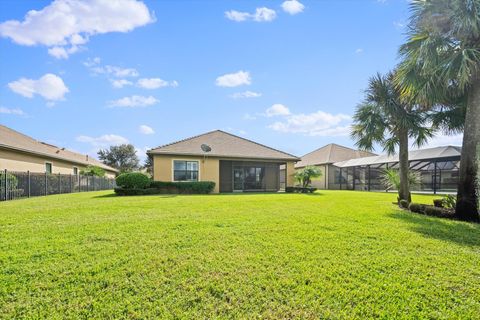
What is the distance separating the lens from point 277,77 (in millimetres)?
15984

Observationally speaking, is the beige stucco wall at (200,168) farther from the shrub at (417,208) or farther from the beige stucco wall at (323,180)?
the shrub at (417,208)

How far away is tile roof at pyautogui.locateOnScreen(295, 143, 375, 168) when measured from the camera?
31.0 meters

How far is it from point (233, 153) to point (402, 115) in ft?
38.5

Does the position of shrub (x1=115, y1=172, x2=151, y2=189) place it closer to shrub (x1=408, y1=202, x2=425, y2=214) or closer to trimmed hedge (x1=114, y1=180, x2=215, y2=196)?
trimmed hedge (x1=114, y1=180, x2=215, y2=196)

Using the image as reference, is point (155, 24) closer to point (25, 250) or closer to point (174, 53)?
point (174, 53)

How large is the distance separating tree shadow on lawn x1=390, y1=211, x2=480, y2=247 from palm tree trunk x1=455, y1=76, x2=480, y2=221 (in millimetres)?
599

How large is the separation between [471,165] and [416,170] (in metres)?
16.3

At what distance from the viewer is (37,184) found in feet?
52.0

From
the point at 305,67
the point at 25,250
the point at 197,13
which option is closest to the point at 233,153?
the point at 305,67

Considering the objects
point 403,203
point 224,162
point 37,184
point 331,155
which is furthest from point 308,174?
point 37,184

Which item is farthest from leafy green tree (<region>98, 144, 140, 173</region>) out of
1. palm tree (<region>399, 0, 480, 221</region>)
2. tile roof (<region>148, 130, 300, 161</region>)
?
palm tree (<region>399, 0, 480, 221</region>)

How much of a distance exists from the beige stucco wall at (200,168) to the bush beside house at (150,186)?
97cm

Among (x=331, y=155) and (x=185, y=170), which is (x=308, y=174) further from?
(x=331, y=155)

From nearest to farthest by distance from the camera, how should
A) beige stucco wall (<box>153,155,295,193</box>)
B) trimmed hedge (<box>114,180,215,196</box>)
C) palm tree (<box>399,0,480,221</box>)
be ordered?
palm tree (<box>399,0,480,221</box>)
trimmed hedge (<box>114,180,215,196</box>)
beige stucco wall (<box>153,155,295,193</box>)
